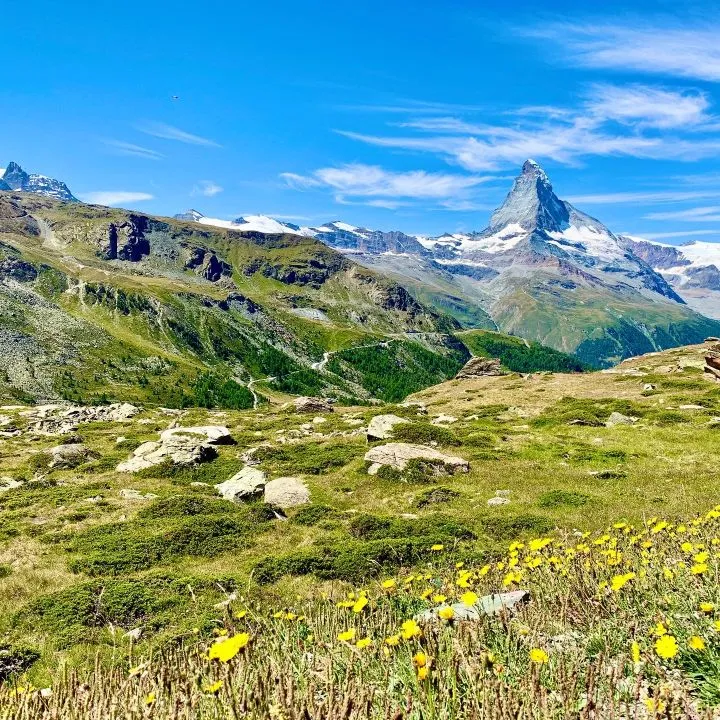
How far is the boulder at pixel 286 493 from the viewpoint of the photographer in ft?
91.3

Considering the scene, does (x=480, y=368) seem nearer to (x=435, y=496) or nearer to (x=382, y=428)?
(x=382, y=428)

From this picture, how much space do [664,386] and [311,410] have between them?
146ft

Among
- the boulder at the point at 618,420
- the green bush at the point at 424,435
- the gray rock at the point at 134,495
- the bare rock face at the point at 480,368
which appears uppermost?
the bare rock face at the point at 480,368

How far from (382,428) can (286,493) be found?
14.4 meters

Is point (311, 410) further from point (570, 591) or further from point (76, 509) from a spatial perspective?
point (570, 591)

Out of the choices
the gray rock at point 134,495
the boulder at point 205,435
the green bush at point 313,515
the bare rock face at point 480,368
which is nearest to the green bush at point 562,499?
the green bush at point 313,515

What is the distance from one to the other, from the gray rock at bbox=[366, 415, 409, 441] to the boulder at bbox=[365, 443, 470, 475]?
554 centimetres

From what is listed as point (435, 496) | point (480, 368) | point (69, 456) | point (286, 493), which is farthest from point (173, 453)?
point (480, 368)

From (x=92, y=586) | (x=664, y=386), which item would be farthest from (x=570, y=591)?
(x=664, y=386)

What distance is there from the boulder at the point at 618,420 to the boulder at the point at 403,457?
16.0 metres

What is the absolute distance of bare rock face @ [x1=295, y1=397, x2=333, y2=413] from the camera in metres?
72.3

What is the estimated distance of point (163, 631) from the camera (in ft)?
47.1

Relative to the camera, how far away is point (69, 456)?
3881 centimetres

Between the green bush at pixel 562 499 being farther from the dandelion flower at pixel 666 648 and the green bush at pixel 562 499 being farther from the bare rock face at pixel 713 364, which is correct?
the bare rock face at pixel 713 364
